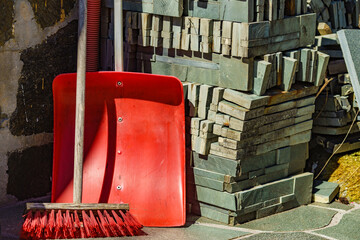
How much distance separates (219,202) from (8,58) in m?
1.84

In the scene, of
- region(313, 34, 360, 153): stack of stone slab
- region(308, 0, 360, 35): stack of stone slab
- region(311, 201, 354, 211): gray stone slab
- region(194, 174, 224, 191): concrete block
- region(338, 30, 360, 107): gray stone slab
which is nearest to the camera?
region(338, 30, 360, 107): gray stone slab

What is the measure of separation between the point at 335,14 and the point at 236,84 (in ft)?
6.29

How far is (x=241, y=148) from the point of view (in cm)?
589

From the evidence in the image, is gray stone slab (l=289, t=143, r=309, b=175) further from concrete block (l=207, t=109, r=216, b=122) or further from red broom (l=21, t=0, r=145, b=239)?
red broom (l=21, t=0, r=145, b=239)

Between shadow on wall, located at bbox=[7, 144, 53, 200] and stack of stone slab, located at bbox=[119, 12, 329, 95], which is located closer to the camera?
stack of stone slab, located at bbox=[119, 12, 329, 95]

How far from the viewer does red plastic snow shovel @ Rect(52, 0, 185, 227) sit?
19.5 ft

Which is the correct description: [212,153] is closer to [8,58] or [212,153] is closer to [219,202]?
[219,202]

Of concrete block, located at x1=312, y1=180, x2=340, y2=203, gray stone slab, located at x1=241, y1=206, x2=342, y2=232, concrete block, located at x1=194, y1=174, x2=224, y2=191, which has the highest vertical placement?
concrete block, located at x1=194, y1=174, x2=224, y2=191

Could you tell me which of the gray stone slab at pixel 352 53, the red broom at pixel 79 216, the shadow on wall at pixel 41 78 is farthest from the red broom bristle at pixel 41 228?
the gray stone slab at pixel 352 53

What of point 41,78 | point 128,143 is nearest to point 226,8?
point 128,143

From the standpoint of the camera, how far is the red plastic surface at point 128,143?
594 cm

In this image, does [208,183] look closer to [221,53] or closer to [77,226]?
[221,53]

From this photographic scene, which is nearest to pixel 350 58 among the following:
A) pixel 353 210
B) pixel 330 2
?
pixel 353 210

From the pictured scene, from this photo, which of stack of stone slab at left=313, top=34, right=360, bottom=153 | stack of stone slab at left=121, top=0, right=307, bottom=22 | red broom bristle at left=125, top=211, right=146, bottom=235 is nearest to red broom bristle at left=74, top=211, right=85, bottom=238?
red broom bristle at left=125, top=211, right=146, bottom=235
